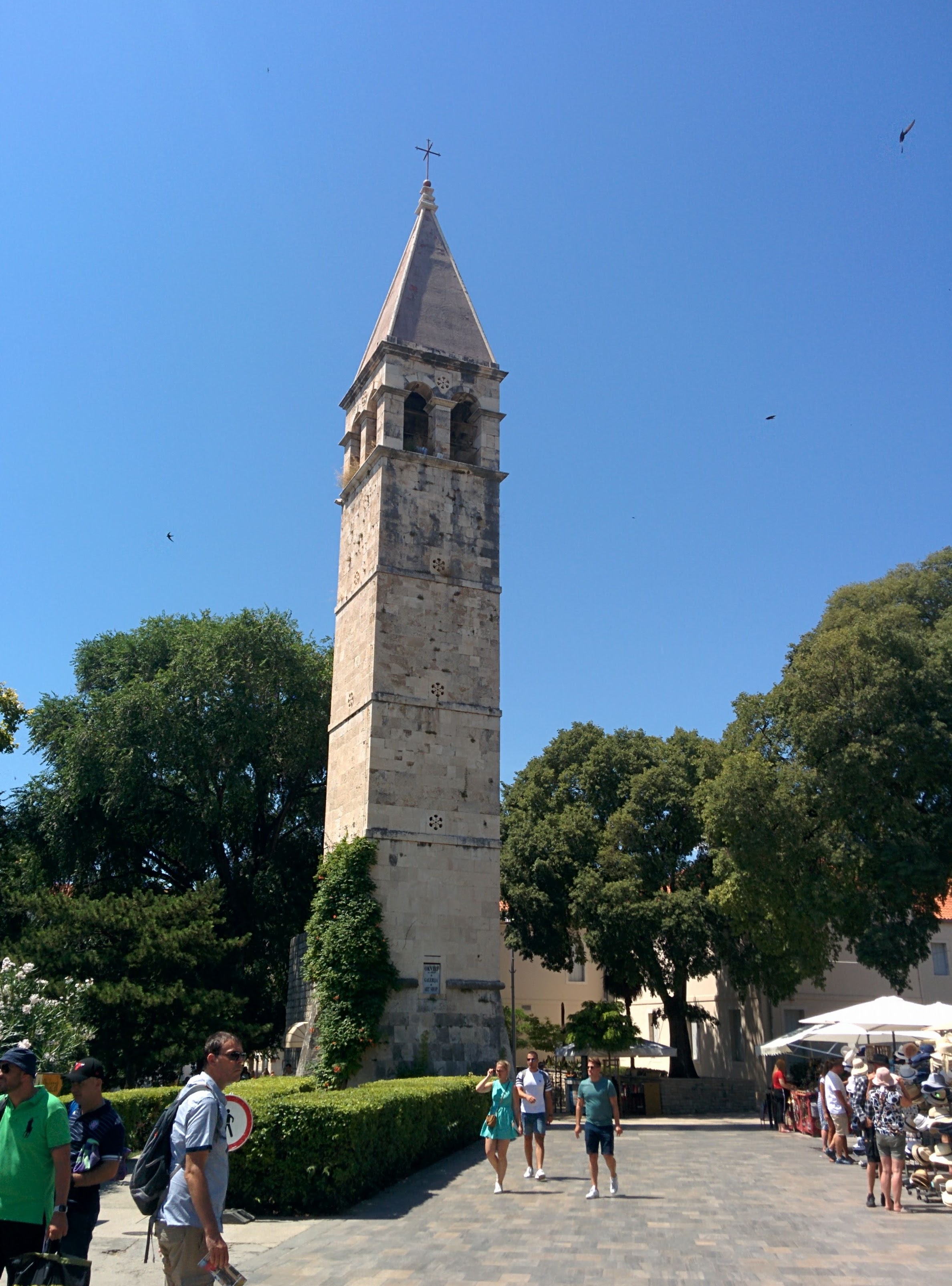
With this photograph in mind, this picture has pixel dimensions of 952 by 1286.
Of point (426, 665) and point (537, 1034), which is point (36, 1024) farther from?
point (537, 1034)

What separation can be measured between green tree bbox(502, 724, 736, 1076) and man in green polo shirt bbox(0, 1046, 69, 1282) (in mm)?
21638

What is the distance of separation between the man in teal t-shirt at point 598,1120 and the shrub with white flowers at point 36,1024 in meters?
6.39

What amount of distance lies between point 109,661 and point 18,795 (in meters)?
4.70

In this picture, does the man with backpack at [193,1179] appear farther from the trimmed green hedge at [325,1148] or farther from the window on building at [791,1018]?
the window on building at [791,1018]

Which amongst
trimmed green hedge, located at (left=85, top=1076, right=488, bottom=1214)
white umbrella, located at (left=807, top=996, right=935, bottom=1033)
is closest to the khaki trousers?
trimmed green hedge, located at (left=85, top=1076, right=488, bottom=1214)

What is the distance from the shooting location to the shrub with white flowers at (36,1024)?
12.4 metres

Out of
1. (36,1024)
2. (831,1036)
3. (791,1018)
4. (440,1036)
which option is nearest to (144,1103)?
(36,1024)

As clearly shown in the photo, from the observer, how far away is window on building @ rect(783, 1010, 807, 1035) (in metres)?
31.3

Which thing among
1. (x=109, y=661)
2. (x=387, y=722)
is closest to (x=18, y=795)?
(x=109, y=661)

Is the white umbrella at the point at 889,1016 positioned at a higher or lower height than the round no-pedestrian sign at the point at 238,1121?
higher

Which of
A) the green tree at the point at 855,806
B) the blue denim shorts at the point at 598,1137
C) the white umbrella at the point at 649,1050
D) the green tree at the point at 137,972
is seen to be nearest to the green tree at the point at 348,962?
the green tree at the point at 137,972

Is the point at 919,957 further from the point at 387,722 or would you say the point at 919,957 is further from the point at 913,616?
the point at 387,722

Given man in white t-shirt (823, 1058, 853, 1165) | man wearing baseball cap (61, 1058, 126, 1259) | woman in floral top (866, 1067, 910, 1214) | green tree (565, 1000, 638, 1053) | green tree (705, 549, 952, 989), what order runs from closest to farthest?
1. man wearing baseball cap (61, 1058, 126, 1259)
2. woman in floral top (866, 1067, 910, 1214)
3. man in white t-shirt (823, 1058, 853, 1165)
4. green tree (705, 549, 952, 989)
5. green tree (565, 1000, 638, 1053)

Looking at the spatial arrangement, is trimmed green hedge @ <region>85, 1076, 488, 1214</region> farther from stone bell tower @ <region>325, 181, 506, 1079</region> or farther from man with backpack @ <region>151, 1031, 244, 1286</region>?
stone bell tower @ <region>325, 181, 506, 1079</region>
